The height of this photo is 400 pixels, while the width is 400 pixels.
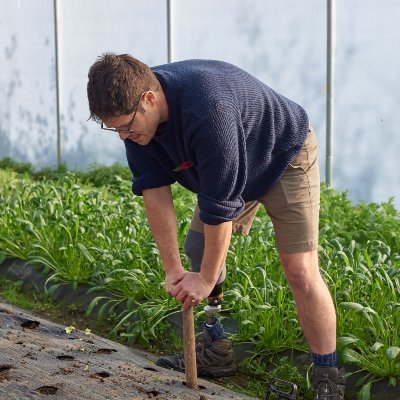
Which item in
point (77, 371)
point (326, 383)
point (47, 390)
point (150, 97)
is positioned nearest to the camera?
point (150, 97)

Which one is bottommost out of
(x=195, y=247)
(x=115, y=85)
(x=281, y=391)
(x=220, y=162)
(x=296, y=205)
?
(x=281, y=391)

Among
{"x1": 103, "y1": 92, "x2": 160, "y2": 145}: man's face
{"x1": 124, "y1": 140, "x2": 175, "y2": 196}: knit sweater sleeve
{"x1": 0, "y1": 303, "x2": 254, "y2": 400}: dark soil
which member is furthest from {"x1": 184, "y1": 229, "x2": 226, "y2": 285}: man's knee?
{"x1": 103, "y1": 92, "x2": 160, "y2": 145}: man's face

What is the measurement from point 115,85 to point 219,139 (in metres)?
0.39

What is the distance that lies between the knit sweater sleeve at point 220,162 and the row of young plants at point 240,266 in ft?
2.95

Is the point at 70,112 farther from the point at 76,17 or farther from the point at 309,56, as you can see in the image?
the point at 309,56

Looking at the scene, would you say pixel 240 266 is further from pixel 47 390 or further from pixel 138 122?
pixel 138 122

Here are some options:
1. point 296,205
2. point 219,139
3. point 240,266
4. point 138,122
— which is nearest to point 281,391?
point 296,205

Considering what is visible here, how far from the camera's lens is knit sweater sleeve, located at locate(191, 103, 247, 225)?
3.01 m

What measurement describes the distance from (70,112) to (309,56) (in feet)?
11.2

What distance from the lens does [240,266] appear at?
4.98 m

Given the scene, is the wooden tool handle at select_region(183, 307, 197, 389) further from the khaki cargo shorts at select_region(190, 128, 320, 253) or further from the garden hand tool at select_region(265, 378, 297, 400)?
the khaki cargo shorts at select_region(190, 128, 320, 253)

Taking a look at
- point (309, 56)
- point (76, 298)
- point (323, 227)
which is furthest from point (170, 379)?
point (309, 56)

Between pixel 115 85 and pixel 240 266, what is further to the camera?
pixel 240 266

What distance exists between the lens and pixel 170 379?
3.70 meters
